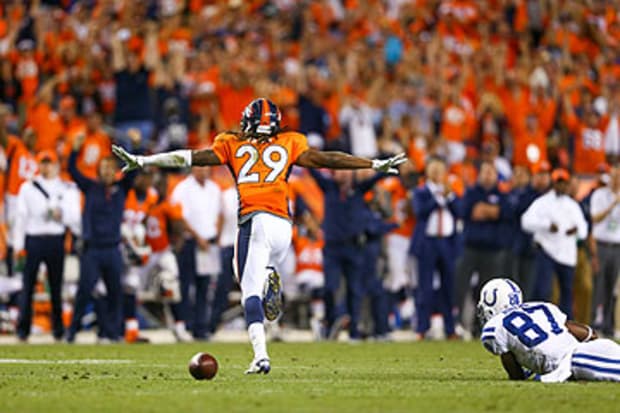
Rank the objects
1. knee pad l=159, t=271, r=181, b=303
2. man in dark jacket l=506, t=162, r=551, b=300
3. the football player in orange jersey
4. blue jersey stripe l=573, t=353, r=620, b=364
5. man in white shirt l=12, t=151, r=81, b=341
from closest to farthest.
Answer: blue jersey stripe l=573, t=353, r=620, b=364
the football player in orange jersey
man in white shirt l=12, t=151, r=81, b=341
knee pad l=159, t=271, r=181, b=303
man in dark jacket l=506, t=162, r=551, b=300

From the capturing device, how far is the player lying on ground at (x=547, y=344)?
9.78 meters

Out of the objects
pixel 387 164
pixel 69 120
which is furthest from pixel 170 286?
pixel 387 164

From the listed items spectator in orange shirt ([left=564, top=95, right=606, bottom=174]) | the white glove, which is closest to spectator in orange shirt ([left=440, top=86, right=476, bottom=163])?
spectator in orange shirt ([left=564, top=95, right=606, bottom=174])

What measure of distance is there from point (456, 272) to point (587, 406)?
11.2 metres

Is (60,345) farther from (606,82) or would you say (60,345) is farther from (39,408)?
(606,82)

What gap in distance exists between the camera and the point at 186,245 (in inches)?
715

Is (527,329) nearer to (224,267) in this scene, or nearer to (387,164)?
(387,164)

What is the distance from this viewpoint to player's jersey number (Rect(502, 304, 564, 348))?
383 inches

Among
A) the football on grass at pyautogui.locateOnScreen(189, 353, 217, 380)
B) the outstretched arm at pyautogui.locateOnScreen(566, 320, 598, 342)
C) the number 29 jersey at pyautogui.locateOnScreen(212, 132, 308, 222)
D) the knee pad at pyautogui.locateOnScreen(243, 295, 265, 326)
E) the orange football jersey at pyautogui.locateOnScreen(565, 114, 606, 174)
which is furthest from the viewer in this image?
the orange football jersey at pyautogui.locateOnScreen(565, 114, 606, 174)

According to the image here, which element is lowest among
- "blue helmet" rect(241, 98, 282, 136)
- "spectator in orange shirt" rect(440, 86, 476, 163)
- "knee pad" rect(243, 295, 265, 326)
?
"knee pad" rect(243, 295, 265, 326)

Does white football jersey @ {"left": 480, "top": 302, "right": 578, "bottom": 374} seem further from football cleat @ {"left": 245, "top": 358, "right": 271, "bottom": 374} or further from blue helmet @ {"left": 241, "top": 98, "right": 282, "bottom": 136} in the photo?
blue helmet @ {"left": 241, "top": 98, "right": 282, "bottom": 136}

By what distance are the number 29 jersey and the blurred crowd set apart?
6107 mm

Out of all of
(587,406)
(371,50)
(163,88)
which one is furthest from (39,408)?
(371,50)

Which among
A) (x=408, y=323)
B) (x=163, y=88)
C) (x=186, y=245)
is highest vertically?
(x=163, y=88)
